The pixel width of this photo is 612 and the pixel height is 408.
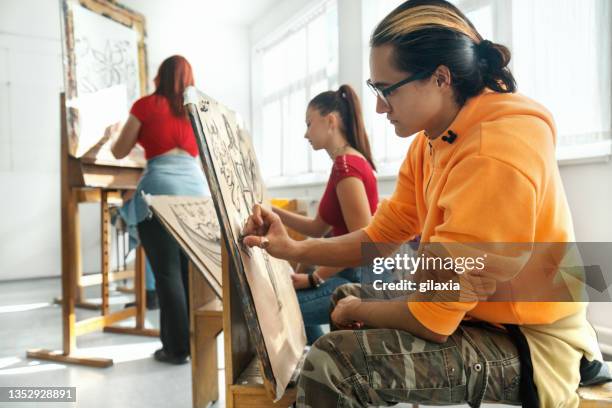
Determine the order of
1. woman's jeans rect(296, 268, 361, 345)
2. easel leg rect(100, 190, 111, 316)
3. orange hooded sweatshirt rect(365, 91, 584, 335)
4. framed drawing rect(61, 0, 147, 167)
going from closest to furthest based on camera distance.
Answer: orange hooded sweatshirt rect(365, 91, 584, 335) < woman's jeans rect(296, 268, 361, 345) < framed drawing rect(61, 0, 147, 167) < easel leg rect(100, 190, 111, 316)

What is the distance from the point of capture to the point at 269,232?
0.90m

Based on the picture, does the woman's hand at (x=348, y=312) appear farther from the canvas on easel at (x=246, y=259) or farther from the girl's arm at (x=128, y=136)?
the girl's arm at (x=128, y=136)

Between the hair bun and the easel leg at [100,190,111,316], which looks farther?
the easel leg at [100,190,111,316]

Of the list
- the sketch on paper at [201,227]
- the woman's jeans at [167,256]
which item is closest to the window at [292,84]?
the woman's jeans at [167,256]

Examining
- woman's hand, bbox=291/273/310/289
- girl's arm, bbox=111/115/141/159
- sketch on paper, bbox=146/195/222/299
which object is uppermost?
girl's arm, bbox=111/115/141/159

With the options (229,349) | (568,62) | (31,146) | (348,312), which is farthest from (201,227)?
(31,146)

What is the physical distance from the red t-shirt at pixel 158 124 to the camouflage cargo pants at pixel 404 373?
1.57 metres

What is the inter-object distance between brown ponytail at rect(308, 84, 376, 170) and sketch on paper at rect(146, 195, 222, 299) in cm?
55

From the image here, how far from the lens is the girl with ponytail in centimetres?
134

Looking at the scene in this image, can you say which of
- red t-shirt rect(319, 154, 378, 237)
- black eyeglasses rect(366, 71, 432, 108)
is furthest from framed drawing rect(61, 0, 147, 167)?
black eyeglasses rect(366, 71, 432, 108)

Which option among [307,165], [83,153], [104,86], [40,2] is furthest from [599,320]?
[40,2]

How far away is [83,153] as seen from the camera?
2.14 m

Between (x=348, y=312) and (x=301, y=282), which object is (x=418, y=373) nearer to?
(x=348, y=312)

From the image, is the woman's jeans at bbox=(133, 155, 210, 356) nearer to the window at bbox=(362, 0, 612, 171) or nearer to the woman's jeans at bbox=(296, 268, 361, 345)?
the woman's jeans at bbox=(296, 268, 361, 345)
